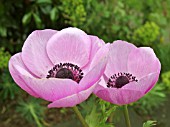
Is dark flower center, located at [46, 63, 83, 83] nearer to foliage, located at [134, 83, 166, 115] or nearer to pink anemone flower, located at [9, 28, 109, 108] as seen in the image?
pink anemone flower, located at [9, 28, 109, 108]

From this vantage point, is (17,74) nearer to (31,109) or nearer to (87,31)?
(31,109)

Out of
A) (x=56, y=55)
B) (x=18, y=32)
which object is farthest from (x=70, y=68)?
(x=18, y=32)

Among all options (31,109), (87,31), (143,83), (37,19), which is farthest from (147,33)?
(143,83)

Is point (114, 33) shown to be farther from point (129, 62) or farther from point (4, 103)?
point (129, 62)

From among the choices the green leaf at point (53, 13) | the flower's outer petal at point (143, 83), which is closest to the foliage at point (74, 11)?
the green leaf at point (53, 13)

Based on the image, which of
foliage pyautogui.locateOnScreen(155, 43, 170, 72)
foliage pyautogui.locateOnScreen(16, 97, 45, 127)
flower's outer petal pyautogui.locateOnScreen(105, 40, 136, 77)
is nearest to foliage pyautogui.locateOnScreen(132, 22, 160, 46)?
foliage pyautogui.locateOnScreen(155, 43, 170, 72)

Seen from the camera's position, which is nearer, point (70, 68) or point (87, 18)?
point (70, 68)
